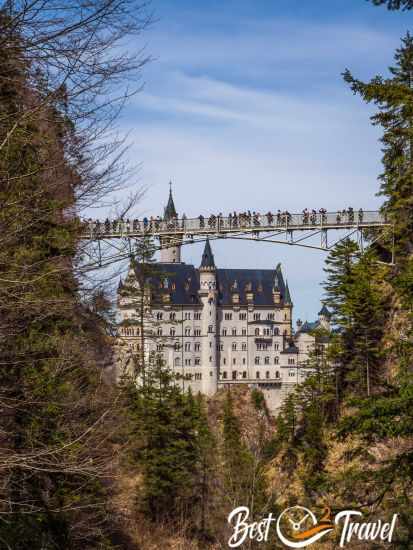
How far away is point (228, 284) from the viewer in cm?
10875

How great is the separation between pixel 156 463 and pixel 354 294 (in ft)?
47.5

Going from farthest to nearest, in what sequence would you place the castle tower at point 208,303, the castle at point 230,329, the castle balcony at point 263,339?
1. the castle balcony at point 263,339
2. the castle tower at point 208,303
3. the castle at point 230,329

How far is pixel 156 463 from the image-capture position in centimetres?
3362

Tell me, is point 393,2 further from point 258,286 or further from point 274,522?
point 258,286

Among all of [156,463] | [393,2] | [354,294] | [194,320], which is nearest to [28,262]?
[393,2]

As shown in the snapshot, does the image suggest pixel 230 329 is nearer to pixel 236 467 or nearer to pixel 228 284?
pixel 228 284

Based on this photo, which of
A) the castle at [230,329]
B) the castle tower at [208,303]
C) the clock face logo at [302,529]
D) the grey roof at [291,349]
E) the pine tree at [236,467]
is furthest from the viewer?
the grey roof at [291,349]

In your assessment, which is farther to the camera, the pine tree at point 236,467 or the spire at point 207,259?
the spire at point 207,259

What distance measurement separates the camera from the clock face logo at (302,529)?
2195 cm

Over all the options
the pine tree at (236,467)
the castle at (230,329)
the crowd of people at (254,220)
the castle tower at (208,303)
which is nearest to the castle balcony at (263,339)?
the castle at (230,329)

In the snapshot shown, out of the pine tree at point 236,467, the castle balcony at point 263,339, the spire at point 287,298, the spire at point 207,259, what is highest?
the spire at point 207,259

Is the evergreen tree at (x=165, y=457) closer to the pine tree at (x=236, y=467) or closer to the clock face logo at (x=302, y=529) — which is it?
the pine tree at (x=236, y=467)

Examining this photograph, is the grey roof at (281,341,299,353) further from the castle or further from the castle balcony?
the castle balcony

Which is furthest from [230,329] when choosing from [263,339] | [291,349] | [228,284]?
[291,349]
